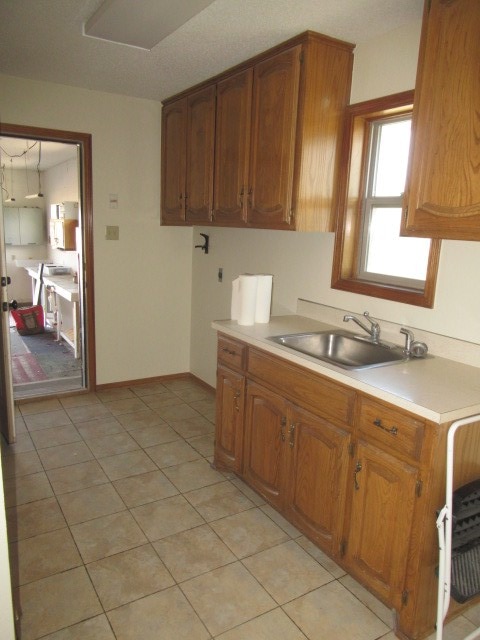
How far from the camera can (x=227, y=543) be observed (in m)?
2.20

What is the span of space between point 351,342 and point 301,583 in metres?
1.13

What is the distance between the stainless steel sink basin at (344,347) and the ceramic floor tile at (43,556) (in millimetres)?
1328

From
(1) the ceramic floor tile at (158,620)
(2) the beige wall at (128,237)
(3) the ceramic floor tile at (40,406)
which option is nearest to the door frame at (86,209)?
(2) the beige wall at (128,237)

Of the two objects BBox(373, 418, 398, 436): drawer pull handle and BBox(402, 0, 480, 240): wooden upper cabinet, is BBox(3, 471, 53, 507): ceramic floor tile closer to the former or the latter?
BBox(373, 418, 398, 436): drawer pull handle

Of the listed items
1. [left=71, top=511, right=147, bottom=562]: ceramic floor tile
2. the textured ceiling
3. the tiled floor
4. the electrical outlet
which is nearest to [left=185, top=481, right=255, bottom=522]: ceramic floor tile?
the tiled floor

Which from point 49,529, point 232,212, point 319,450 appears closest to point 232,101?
point 232,212

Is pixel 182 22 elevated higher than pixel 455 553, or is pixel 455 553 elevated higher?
pixel 182 22

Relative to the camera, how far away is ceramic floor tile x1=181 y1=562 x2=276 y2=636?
178 centimetres

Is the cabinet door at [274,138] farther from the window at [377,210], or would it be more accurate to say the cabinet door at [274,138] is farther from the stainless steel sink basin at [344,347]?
the stainless steel sink basin at [344,347]

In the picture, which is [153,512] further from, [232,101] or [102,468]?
[232,101]

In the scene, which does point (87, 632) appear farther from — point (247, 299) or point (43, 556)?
point (247, 299)

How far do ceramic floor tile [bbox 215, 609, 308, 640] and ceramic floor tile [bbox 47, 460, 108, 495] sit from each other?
48.3 inches

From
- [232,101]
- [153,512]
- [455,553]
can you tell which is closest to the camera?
[455,553]

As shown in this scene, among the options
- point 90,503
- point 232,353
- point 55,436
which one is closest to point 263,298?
point 232,353
